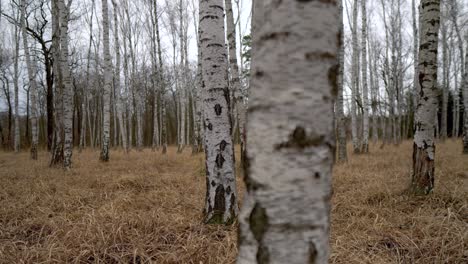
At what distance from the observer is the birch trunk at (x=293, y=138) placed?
33.0 inches

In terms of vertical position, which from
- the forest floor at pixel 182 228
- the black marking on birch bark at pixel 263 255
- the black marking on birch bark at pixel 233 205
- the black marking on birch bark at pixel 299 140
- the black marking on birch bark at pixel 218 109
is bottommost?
the forest floor at pixel 182 228

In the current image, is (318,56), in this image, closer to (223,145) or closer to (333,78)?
(333,78)

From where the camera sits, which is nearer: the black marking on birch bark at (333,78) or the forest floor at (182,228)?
the black marking on birch bark at (333,78)

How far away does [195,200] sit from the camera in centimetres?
426

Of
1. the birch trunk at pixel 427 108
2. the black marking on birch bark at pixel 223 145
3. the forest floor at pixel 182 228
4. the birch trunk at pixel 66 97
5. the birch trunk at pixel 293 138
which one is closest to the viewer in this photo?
the birch trunk at pixel 293 138

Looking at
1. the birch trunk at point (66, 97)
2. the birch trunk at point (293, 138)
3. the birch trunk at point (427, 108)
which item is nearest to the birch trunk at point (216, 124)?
the birch trunk at point (293, 138)

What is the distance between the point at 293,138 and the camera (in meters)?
0.84

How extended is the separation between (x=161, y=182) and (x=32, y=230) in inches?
104

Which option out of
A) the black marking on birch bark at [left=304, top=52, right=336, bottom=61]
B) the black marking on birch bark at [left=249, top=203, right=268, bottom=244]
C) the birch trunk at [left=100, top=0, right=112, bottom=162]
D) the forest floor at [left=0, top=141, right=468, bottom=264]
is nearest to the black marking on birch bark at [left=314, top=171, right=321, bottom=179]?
the black marking on birch bark at [left=249, top=203, right=268, bottom=244]

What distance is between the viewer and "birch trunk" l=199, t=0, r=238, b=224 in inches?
127

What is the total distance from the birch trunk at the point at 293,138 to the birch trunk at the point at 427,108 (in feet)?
12.2

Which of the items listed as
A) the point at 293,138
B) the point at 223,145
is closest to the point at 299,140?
the point at 293,138

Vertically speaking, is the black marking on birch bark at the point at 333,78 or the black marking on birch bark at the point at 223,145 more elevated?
the black marking on birch bark at the point at 333,78

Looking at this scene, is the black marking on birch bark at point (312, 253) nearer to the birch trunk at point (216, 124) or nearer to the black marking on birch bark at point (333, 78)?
the black marking on birch bark at point (333, 78)
